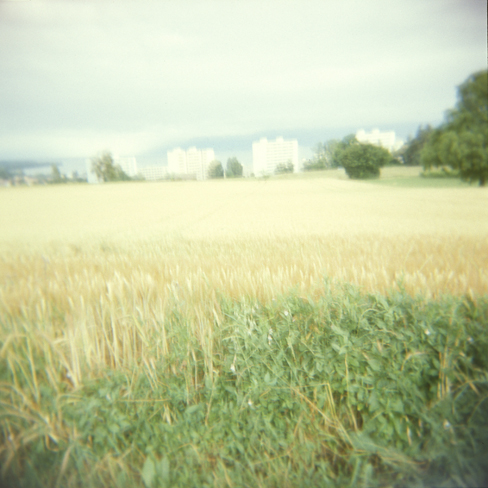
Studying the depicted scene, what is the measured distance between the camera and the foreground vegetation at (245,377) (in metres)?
→ 1.61

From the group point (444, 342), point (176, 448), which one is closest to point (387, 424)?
point (444, 342)

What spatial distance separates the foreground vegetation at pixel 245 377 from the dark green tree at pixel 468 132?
176 cm

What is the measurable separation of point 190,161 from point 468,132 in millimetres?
4080

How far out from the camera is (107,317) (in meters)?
2.24

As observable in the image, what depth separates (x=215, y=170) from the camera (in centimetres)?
509

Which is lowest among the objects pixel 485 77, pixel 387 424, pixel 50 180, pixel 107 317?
pixel 387 424

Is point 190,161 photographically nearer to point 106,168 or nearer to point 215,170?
point 215,170

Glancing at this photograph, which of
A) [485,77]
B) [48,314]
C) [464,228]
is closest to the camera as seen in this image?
[48,314]

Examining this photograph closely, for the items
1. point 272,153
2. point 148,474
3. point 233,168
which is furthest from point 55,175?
point 148,474

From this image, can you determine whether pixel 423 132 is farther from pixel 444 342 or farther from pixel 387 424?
pixel 387 424

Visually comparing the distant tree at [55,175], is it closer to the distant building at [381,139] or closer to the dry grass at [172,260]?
the dry grass at [172,260]

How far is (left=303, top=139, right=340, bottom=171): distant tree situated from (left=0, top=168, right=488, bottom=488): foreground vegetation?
248 centimetres

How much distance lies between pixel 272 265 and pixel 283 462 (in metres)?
1.67

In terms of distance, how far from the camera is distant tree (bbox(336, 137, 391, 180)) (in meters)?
4.70
